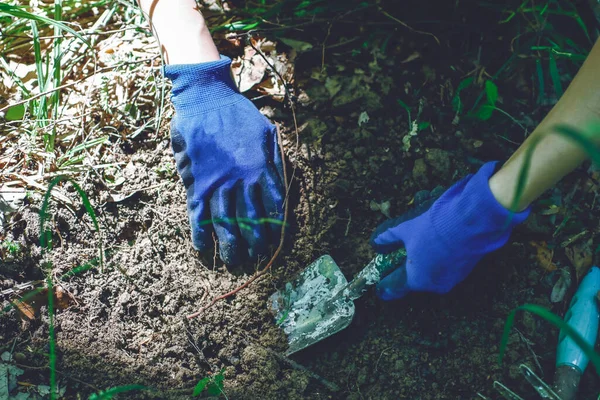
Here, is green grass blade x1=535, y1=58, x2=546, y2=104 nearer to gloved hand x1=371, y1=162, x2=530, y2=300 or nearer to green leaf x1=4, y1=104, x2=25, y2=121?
gloved hand x1=371, y1=162, x2=530, y2=300

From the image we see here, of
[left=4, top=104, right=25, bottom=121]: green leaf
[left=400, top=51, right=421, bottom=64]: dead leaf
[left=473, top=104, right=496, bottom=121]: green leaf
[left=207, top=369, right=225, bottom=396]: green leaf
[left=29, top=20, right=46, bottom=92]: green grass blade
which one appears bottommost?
[left=207, top=369, right=225, bottom=396]: green leaf

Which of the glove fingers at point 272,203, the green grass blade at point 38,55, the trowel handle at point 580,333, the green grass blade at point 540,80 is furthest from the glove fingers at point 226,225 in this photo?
the green grass blade at point 540,80

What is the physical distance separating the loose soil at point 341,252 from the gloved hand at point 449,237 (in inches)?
4.4

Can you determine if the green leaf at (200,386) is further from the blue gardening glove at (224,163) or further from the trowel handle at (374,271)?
the trowel handle at (374,271)

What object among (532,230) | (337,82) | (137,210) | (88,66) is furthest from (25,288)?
(532,230)

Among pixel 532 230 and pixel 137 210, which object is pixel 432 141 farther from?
pixel 137 210

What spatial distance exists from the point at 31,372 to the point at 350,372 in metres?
1.02

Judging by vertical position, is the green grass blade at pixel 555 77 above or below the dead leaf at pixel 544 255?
above

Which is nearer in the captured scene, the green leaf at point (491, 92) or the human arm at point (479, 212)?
the human arm at point (479, 212)

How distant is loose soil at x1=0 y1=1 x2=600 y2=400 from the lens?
156 centimetres

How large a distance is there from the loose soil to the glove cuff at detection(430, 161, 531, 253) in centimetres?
21

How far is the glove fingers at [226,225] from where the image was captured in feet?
5.43

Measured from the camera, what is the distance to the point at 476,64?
6.11 feet

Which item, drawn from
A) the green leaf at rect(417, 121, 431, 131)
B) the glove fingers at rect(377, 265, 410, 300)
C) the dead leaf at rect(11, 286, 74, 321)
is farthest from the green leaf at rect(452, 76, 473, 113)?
the dead leaf at rect(11, 286, 74, 321)
